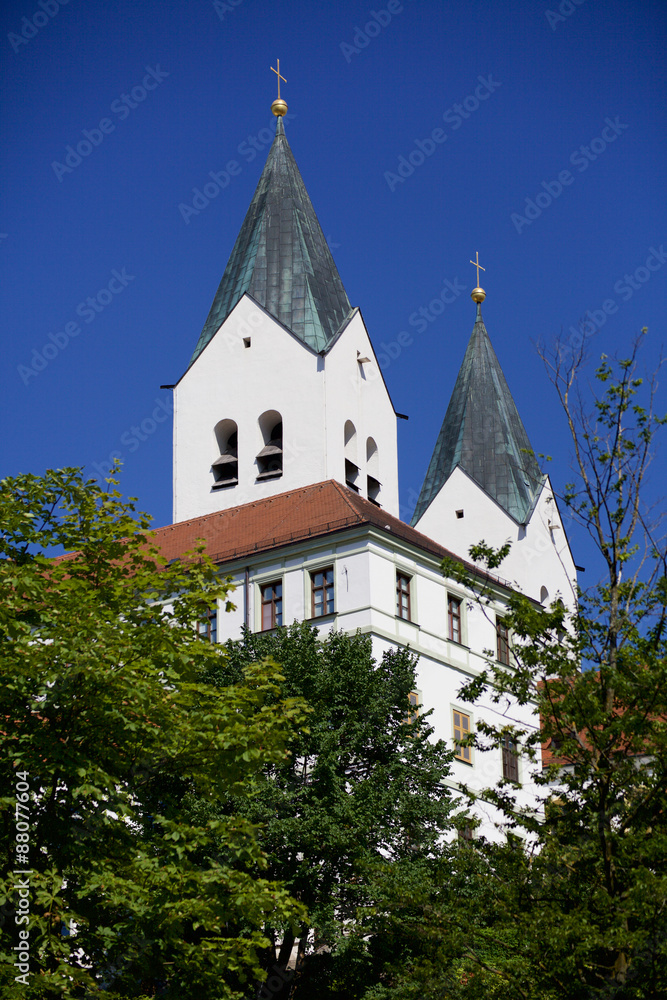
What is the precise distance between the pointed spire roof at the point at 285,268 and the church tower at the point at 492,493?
867 cm

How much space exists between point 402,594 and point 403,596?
0.06 metres

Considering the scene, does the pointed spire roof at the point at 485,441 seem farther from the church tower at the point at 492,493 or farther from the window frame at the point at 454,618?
the window frame at the point at 454,618

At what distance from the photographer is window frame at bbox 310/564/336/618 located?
39.2m

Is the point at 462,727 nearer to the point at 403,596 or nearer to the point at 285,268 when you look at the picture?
the point at 403,596

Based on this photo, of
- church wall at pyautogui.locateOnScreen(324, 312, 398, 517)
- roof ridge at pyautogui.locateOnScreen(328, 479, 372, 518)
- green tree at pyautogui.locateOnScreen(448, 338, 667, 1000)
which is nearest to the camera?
green tree at pyautogui.locateOnScreen(448, 338, 667, 1000)

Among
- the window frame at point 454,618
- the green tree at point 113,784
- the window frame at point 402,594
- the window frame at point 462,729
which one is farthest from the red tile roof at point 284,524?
the green tree at point 113,784

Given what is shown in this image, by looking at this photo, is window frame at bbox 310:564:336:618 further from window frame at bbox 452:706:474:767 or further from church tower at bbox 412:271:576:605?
church tower at bbox 412:271:576:605

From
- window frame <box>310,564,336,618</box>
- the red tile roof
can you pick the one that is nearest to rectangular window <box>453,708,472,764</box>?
the red tile roof

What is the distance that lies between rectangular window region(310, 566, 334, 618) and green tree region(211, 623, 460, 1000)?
824cm

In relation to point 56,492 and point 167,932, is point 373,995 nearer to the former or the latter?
point 167,932

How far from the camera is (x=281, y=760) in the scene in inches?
758

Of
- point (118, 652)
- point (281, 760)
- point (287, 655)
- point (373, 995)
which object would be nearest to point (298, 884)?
point (373, 995)

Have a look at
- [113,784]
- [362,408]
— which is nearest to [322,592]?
[362,408]

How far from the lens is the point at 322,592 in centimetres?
3969
